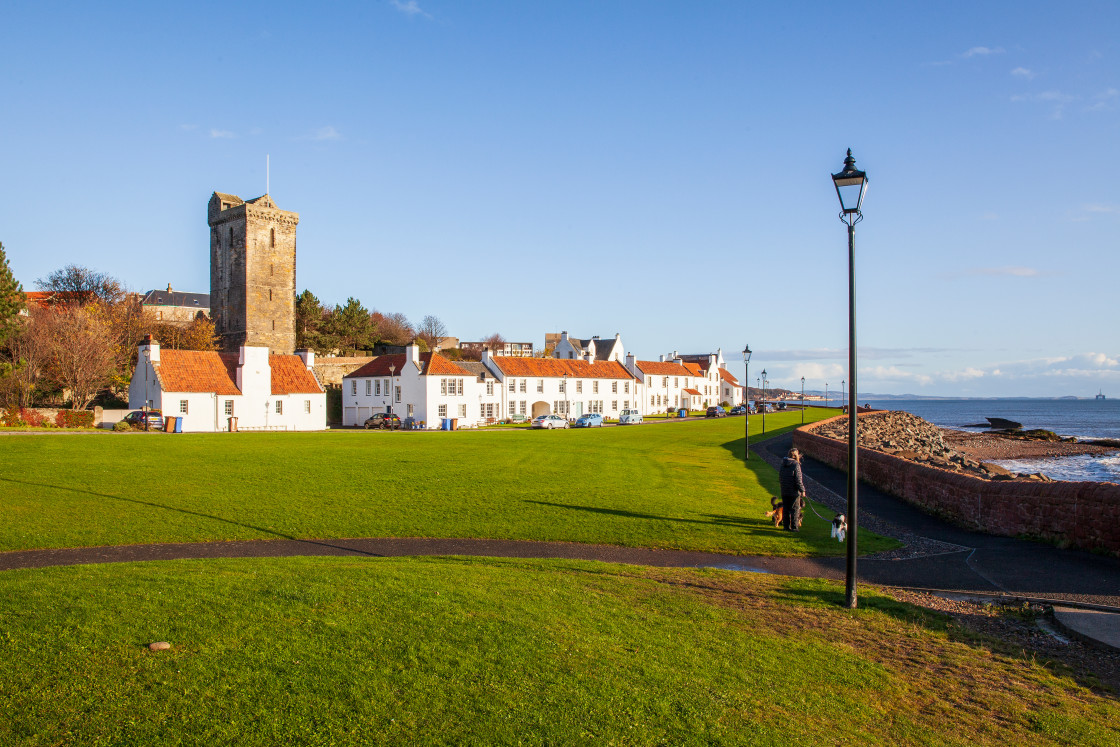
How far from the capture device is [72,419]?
1854 inches

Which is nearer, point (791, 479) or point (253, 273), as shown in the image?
point (791, 479)

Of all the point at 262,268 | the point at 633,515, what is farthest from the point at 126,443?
the point at 262,268

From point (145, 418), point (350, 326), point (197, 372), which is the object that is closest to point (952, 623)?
point (145, 418)

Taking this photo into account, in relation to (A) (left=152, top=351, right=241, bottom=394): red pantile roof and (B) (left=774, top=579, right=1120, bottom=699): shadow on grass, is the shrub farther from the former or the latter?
(B) (left=774, top=579, right=1120, bottom=699): shadow on grass

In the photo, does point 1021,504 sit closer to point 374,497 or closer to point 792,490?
point 792,490

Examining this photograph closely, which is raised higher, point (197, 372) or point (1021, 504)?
point (197, 372)

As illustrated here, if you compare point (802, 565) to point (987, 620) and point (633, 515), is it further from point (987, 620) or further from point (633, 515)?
point (633, 515)

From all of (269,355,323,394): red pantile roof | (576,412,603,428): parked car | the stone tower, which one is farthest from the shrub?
(576,412,603,428): parked car

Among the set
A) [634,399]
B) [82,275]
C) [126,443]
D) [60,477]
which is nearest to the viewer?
[60,477]

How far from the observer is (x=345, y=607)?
27.3 ft

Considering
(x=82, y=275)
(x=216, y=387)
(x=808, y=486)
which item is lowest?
(x=808, y=486)

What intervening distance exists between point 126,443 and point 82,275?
2165 inches

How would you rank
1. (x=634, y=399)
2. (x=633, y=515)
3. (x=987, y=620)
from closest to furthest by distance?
1. (x=987, y=620)
2. (x=633, y=515)
3. (x=634, y=399)

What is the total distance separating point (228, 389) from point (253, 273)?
2669 centimetres
